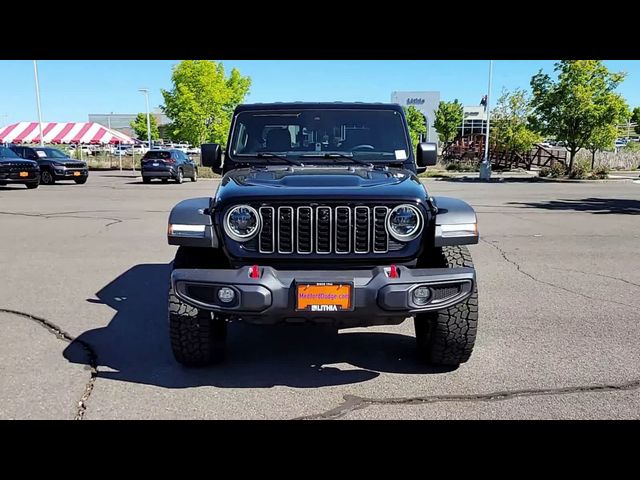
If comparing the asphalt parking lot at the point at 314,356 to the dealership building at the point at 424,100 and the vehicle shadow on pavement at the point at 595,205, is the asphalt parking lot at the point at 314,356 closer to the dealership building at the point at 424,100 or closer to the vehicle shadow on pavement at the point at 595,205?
the vehicle shadow on pavement at the point at 595,205

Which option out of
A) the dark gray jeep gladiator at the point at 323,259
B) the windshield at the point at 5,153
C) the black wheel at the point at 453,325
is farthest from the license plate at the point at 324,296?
the windshield at the point at 5,153

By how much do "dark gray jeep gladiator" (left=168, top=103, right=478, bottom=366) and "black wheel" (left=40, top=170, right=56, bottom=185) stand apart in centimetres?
2242

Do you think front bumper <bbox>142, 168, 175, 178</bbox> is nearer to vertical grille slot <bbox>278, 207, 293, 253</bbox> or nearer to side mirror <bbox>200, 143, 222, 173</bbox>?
side mirror <bbox>200, 143, 222, 173</bbox>

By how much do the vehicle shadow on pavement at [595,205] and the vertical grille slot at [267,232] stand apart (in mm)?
13314

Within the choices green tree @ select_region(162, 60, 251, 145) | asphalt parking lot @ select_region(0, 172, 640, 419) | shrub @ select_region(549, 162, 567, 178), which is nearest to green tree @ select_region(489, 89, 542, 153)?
shrub @ select_region(549, 162, 567, 178)

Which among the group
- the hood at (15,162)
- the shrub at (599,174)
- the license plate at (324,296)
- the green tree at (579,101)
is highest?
the green tree at (579,101)

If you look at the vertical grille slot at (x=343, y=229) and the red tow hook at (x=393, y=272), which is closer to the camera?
the red tow hook at (x=393, y=272)

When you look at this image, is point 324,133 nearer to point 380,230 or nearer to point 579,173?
point 380,230

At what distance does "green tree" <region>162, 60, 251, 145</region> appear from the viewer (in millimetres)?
33719

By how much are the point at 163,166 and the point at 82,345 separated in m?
22.2

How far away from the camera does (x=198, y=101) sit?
34.6m

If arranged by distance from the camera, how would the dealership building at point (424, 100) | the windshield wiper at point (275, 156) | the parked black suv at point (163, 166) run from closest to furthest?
the windshield wiper at point (275, 156) → the parked black suv at point (163, 166) → the dealership building at point (424, 100)

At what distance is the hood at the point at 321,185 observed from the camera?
12.1ft

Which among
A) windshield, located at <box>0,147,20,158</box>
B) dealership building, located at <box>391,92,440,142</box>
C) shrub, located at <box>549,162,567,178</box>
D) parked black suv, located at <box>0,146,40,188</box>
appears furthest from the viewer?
dealership building, located at <box>391,92,440,142</box>
